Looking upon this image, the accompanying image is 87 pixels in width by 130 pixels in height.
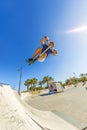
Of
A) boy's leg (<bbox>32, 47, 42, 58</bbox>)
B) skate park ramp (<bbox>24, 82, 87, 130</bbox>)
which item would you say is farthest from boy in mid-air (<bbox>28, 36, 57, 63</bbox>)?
skate park ramp (<bbox>24, 82, 87, 130</bbox>)

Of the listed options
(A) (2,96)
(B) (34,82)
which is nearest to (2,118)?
(A) (2,96)

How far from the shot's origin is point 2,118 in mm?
3801

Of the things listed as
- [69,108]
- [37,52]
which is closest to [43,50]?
[37,52]

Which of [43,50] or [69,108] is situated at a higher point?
[43,50]

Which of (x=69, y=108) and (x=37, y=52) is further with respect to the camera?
(x=69, y=108)

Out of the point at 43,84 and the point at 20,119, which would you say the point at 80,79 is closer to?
the point at 43,84

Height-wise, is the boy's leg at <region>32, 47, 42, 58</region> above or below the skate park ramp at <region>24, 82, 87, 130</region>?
above

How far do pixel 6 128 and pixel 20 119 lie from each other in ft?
1.95

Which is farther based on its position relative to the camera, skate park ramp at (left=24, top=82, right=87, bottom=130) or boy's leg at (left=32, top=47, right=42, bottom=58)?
skate park ramp at (left=24, top=82, right=87, bottom=130)

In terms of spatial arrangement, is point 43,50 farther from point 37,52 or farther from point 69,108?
point 69,108

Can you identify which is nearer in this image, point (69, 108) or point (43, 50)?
point (43, 50)

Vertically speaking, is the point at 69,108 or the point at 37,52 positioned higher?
the point at 37,52

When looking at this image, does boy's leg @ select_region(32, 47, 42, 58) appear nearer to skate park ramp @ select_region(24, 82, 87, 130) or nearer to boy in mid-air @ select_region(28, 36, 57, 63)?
boy in mid-air @ select_region(28, 36, 57, 63)

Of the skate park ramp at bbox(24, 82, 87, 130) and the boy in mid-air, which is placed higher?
the boy in mid-air
